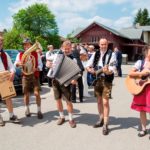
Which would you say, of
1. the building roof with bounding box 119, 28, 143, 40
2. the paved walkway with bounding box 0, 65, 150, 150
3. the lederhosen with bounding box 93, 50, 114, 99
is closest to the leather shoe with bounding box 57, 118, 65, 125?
the paved walkway with bounding box 0, 65, 150, 150

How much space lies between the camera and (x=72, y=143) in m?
6.14

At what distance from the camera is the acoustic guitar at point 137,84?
632 centimetres

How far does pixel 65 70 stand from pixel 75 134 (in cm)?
143

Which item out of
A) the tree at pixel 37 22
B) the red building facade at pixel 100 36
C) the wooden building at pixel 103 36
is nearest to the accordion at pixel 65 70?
the wooden building at pixel 103 36

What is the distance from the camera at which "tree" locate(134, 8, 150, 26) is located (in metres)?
115

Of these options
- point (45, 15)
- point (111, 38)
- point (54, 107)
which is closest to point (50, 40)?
point (45, 15)

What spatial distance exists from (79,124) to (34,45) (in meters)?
2.15

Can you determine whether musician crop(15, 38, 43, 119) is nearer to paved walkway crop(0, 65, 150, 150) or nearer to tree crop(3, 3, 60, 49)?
paved walkway crop(0, 65, 150, 150)

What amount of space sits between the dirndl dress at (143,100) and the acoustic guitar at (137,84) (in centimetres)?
7

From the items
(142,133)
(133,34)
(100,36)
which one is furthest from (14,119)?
(133,34)

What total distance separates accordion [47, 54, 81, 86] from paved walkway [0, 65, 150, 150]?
3.33 ft

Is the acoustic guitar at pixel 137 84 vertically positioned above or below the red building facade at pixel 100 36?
below

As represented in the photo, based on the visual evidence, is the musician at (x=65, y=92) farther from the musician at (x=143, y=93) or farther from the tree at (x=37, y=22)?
the tree at (x=37, y=22)

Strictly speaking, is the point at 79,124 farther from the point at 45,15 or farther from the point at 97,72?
the point at 45,15
